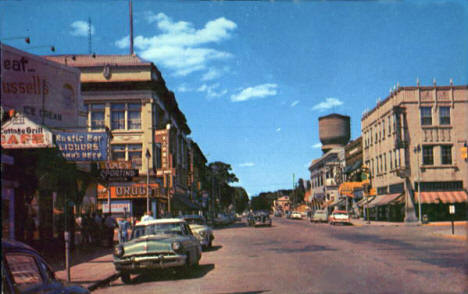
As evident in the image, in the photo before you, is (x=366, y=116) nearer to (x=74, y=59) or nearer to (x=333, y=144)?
(x=74, y=59)

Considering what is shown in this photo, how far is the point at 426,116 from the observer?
58.8m

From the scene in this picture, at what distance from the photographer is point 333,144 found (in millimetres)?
129000

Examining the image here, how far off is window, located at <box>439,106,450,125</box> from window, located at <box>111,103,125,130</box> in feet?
112

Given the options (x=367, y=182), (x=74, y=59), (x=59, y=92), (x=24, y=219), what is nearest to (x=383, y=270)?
(x=24, y=219)

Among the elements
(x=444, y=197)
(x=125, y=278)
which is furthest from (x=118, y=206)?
(x=125, y=278)

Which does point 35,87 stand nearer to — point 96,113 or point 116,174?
point 116,174

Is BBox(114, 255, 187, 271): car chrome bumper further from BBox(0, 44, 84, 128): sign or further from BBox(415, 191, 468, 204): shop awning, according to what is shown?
BBox(415, 191, 468, 204): shop awning

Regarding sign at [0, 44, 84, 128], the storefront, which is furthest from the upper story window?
sign at [0, 44, 84, 128]

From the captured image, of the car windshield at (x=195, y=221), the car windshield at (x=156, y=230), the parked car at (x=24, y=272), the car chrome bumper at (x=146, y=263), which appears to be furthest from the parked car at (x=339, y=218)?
the parked car at (x=24, y=272)

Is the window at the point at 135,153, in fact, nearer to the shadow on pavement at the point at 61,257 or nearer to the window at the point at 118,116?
the window at the point at 118,116

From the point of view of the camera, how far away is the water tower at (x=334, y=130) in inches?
5012

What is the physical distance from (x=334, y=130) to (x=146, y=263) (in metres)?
117

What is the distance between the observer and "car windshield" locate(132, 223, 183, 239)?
48.9ft

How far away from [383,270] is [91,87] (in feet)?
124
